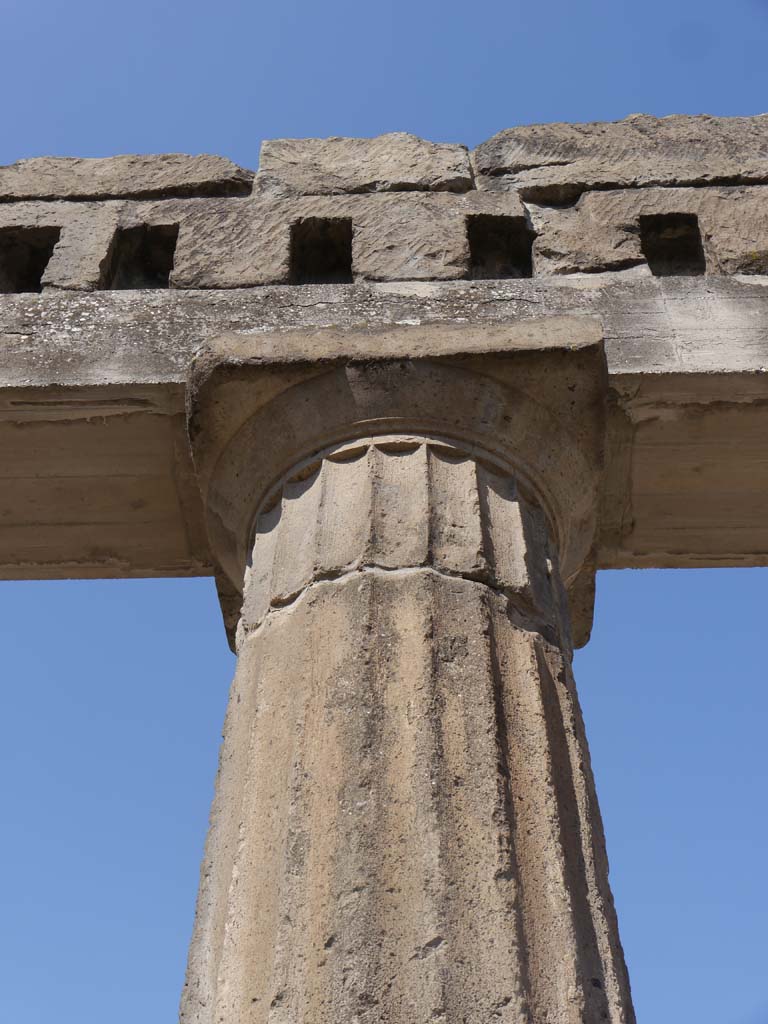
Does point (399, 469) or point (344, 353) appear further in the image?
point (344, 353)

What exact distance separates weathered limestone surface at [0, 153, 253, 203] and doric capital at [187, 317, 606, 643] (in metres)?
1.59

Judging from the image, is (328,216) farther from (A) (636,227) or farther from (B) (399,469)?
(B) (399,469)

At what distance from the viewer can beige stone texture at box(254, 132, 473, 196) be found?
5.68 meters

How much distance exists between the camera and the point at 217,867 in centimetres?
339

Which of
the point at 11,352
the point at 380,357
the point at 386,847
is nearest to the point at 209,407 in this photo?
the point at 380,357

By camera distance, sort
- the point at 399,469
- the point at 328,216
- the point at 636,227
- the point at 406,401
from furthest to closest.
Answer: the point at 328,216 → the point at 636,227 → the point at 406,401 → the point at 399,469

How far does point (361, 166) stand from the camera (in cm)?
581

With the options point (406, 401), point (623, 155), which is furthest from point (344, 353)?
→ point (623, 155)

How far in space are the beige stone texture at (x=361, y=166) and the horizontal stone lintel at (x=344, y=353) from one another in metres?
0.88

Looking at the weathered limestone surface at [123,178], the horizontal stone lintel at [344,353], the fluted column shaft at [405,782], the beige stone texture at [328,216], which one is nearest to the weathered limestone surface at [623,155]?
the beige stone texture at [328,216]

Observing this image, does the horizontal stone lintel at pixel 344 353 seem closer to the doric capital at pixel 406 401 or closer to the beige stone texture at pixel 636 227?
the doric capital at pixel 406 401

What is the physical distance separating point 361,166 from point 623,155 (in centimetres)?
120

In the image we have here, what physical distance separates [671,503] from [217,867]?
2.64 metres

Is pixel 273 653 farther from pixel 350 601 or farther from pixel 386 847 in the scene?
pixel 386 847
